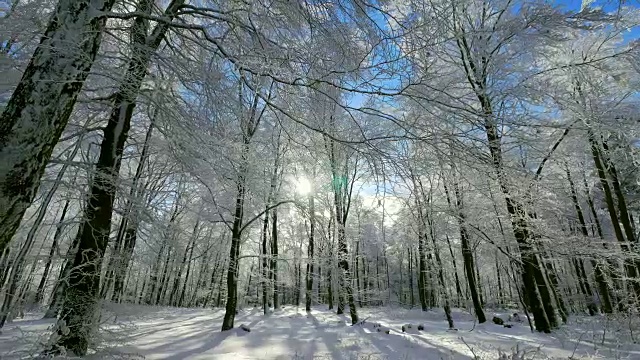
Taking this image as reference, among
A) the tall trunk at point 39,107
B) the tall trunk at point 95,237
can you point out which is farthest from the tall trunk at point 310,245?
the tall trunk at point 39,107

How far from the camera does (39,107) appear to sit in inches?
79.5

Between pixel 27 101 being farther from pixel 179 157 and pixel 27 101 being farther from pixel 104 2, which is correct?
pixel 179 157

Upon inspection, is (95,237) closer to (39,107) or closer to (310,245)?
(39,107)

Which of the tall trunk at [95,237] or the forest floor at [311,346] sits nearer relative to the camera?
the tall trunk at [95,237]

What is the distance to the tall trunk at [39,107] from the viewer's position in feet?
6.35

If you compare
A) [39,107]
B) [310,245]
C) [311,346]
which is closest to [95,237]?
[39,107]

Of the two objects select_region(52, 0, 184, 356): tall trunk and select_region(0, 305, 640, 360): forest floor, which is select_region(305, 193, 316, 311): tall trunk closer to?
select_region(0, 305, 640, 360): forest floor

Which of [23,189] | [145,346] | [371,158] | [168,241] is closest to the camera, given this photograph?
[23,189]

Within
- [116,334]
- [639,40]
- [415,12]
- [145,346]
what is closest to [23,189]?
[415,12]

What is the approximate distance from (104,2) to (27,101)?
95cm

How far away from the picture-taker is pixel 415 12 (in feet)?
8.72

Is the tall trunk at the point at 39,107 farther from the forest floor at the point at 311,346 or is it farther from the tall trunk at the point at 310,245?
the tall trunk at the point at 310,245

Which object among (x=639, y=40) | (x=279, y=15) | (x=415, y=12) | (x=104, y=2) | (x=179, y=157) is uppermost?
(x=639, y=40)

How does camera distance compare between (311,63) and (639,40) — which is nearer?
(311,63)
